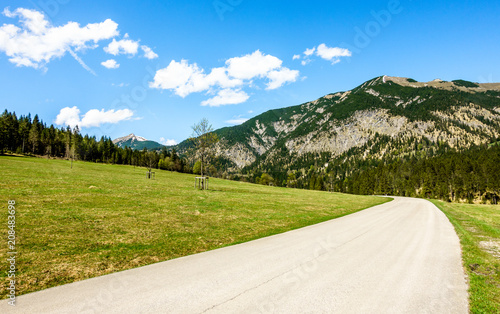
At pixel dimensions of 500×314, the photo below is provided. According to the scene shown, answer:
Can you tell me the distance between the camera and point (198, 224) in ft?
53.5

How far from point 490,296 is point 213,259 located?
30.6 feet

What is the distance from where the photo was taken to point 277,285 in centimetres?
696

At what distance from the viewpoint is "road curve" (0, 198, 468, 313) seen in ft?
18.7

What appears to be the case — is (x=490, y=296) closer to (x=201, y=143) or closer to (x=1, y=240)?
(x=1, y=240)

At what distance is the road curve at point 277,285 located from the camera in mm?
5691

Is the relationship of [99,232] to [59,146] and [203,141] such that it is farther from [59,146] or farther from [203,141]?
[59,146]

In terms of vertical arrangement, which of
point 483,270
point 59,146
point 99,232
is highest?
point 59,146

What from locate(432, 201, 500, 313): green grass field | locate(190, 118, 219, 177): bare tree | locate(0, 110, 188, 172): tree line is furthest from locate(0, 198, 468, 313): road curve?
locate(0, 110, 188, 172): tree line

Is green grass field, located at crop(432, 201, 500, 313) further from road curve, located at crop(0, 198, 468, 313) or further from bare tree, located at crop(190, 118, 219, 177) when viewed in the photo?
bare tree, located at crop(190, 118, 219, 177)

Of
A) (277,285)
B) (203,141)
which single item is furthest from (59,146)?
(277,285)

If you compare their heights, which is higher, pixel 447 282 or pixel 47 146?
pixel 47 146

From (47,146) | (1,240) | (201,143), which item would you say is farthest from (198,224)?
(47,146)

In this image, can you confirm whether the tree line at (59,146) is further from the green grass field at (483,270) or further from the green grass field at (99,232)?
the green grass field at (483,270)

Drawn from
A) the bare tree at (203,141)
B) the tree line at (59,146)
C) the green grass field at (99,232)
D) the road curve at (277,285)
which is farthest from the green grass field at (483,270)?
the tree line at (59,146)
